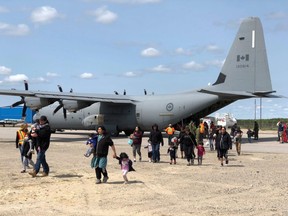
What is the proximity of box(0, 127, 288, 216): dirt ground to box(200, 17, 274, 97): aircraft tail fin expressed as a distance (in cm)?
1408

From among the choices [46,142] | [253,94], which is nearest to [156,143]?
[46,142]

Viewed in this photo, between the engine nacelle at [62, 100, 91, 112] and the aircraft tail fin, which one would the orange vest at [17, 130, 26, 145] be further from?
the engine nacelle at [62, 100, 91, 112]

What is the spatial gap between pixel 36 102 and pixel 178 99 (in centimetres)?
1155

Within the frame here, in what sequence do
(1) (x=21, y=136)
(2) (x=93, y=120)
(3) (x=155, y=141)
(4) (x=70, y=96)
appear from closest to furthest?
(1) (x=21, y=136) < (3) (x=155, y=141) < (4) (x=70, y=96) < (2) (x=93, y=120)

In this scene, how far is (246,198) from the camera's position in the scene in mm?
10773

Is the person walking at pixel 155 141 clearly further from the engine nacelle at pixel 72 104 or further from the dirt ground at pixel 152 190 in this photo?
the engine nacelle at pixel 72 104

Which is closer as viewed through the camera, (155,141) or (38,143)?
(38,143)

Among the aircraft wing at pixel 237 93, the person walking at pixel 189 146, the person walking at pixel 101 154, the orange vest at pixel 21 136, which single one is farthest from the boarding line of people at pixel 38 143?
the aircraft wing at pixel 237 93

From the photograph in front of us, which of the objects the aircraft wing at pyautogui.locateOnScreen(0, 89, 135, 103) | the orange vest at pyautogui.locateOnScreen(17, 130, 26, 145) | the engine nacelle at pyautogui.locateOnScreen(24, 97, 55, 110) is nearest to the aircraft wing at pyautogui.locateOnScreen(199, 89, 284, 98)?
the aircraft wing at pyautogui.locateOnScreen(0, 89, 135, 103)

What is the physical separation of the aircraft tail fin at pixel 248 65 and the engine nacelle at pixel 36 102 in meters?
12.6

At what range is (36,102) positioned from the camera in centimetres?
3525

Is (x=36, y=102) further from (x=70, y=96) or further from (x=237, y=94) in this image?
(x=237, y=94)

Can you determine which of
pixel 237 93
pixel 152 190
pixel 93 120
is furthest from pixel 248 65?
pixel 152 190

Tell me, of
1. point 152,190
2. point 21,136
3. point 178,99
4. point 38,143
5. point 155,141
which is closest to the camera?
point 152,190
